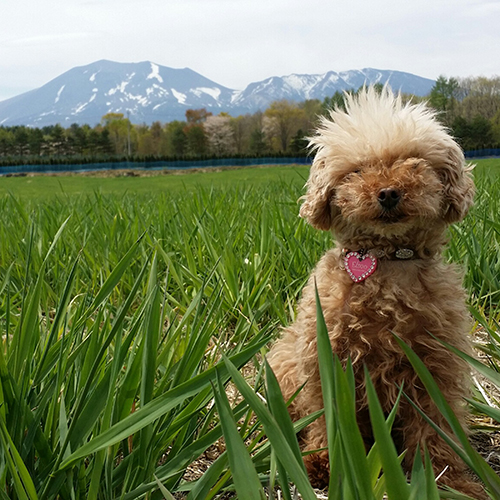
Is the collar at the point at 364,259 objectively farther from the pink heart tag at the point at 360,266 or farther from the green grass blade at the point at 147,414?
the green grass blade at the point at 147,414

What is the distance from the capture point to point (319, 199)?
5.57 feet

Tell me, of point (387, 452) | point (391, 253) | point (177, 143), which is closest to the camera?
point (387, 452)

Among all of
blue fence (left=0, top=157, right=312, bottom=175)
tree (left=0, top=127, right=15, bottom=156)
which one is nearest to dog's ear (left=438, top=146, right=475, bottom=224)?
blue fence (left=0, top=157, right=312, bottom=175)

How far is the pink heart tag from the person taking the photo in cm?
156

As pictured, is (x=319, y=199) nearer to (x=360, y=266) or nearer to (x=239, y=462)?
(x=360, y=266)

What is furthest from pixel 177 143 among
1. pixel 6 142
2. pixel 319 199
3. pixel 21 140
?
pixel 319 199

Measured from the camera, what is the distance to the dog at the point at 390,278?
150cm

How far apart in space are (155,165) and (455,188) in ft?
150

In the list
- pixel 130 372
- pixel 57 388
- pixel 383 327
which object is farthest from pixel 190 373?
pixel 383 327

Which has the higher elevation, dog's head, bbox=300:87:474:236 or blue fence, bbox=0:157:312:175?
dog's head, bbox=300:87:474:236

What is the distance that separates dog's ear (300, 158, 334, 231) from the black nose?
210mm

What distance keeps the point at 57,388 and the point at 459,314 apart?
1.03 m

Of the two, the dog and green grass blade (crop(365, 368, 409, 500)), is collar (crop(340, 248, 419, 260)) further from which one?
green grass blade (crop(365, 368, 409, 500))

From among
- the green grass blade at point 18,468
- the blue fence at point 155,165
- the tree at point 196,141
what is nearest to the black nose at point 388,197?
the green grass blade at point 18,468
